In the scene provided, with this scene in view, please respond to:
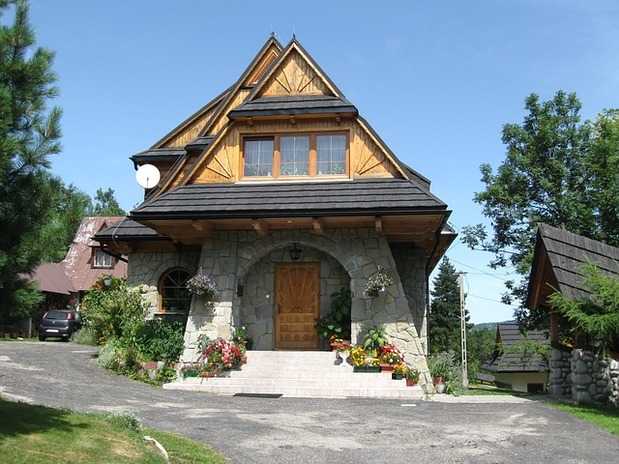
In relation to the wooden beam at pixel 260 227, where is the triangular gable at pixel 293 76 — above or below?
above

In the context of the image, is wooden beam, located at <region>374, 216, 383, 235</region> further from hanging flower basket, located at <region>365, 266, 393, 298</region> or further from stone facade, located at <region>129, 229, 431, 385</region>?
hanging flower basket, located at <region>365, 266, 393, 298</region>

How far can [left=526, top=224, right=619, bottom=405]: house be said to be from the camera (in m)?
12.7

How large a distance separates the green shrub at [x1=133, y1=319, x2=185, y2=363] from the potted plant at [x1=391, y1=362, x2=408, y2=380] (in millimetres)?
5156

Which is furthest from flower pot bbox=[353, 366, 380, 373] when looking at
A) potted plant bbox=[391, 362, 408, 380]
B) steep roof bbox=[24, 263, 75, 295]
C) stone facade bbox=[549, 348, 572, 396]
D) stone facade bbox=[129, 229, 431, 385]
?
steep roof bbox=[24, 263, 75, 295]

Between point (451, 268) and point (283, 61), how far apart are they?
141 feet

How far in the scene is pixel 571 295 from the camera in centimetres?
1254

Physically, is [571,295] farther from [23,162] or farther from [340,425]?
[23,162]

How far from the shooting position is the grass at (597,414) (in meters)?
9.59

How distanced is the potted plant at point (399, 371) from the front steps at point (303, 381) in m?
0.13

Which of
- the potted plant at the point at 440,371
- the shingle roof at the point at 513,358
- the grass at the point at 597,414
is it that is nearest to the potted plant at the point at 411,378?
the potted plant at the point at 440,371

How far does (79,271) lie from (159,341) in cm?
2428

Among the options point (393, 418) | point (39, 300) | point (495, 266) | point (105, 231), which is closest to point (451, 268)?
point (495, 266)

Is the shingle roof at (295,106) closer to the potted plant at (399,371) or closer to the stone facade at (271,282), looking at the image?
the stone facade at (271,282)

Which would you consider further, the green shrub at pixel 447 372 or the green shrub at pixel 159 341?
the green shrub at pixel 159 341
